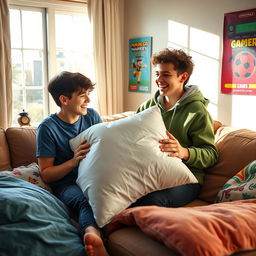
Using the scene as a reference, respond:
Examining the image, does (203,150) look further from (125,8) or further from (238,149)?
(125,8)

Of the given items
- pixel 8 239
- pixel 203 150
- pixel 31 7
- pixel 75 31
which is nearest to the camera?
pixel 8 239

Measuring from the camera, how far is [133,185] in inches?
63.5

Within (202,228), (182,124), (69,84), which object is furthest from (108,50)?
(202,228)

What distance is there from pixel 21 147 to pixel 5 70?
126 centimetres

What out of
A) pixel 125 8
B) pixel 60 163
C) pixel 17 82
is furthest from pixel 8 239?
pixel 125 8

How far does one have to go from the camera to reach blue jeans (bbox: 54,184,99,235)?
62.6 inches

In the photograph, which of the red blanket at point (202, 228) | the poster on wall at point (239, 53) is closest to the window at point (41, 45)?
the poster on wall at point (239, 53)

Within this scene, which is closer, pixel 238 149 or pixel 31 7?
pixel 238 149

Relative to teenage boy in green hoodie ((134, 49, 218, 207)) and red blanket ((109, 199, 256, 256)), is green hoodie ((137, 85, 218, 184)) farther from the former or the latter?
red blanket ((109, 199, 256, 256))

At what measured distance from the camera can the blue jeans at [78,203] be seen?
159cm

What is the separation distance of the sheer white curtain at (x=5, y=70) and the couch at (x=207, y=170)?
94 cm

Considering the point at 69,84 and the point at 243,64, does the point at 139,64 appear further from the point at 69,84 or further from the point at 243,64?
the point at 69,84

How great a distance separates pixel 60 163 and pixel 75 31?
2331 mm

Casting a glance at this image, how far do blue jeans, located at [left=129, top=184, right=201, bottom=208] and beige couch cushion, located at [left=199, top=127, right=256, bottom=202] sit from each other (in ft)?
0.34
